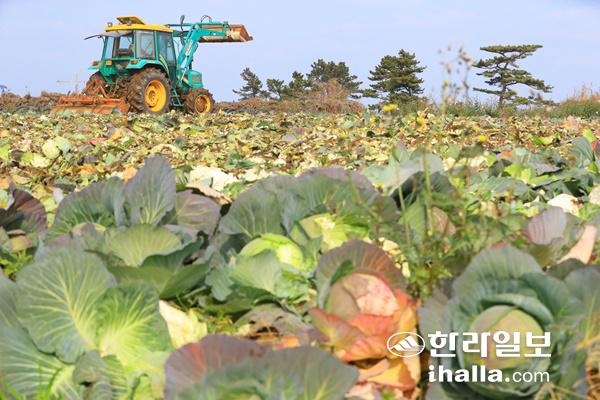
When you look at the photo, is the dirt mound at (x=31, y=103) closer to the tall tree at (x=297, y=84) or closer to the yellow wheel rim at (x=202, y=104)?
the yellow wheel rim at (x=202, y=104)

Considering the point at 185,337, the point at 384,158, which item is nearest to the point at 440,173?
the point at 185,337

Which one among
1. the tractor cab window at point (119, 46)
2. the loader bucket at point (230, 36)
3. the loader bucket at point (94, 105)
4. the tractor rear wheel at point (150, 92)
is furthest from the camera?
the loader bucket at point (230, 36)

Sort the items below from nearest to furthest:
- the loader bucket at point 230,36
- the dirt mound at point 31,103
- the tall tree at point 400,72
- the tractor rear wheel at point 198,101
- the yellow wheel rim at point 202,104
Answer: the tractor rear wheel at point 198,101 < the yellow wheel rim at point 202,104 < the dirt mound at point 31,103 < the loader bucket at point 230,36 < the tall tree at point 400,72

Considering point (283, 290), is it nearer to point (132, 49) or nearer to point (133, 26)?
point (132, 49)

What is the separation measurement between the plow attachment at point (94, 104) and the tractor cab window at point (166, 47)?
1.86 metres

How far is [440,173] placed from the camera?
2061mm

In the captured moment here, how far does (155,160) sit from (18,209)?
59 centimetres

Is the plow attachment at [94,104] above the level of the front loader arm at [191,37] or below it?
below

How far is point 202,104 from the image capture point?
19.8 m

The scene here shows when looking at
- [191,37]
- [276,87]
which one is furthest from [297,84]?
[191,37]

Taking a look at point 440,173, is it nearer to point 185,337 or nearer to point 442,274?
point 442,274

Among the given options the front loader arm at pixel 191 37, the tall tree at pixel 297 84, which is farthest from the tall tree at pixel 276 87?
the front loader arm at pixel 191 37

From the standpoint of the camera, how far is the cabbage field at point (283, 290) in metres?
1.31

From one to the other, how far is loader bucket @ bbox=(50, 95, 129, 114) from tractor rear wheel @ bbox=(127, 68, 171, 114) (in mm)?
313
